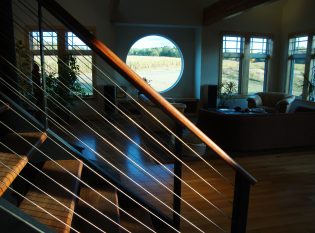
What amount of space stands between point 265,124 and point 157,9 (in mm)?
4386

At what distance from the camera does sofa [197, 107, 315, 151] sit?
15.5 ft

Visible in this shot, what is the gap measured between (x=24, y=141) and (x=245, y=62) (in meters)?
7.95

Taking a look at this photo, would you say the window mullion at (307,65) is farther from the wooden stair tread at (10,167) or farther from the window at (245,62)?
the wooden stair tread at (10,167)

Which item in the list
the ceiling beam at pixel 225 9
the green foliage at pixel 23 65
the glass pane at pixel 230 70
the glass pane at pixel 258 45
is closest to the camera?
the green foliage at pixel 23 65

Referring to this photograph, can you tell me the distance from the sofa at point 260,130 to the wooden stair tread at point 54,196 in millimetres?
3356

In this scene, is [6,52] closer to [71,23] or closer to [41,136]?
[41,136]

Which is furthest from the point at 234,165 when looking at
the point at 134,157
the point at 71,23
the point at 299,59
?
the point at 299,59

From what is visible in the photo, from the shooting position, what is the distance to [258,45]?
878cm

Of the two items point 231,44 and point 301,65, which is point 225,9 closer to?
point 231,44

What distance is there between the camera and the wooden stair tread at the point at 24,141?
1630 mm

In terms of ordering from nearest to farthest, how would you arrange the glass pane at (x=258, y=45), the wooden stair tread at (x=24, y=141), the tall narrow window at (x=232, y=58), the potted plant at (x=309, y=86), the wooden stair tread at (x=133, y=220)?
the wooden stair tread at (x=24, y=141)
the wooden stair tread at (x=133, y=220)
the potted plant at (x=309, y=86)
the tall narrow window at (x=232, y=58)
the glass pane at (x=258, y=45)

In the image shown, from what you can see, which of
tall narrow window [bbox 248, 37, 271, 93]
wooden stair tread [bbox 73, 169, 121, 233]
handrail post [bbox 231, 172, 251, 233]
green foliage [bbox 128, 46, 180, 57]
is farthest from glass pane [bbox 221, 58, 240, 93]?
handrail post [bbox 231, 172, 251, 233]

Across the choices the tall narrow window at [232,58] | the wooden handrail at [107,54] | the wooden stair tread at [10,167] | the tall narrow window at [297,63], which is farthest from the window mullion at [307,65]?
the wooden stair tread at [10,167]

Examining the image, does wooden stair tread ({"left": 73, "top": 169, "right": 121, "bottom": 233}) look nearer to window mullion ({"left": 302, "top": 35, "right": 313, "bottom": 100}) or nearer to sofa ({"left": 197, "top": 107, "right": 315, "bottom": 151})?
sofa ({"left": 197, "top": 107, "right": 315, "bottom": 151})
